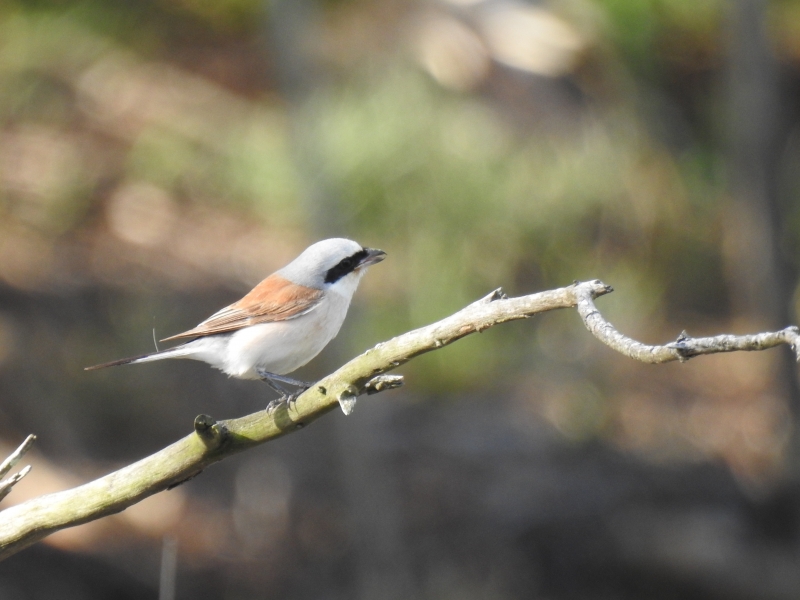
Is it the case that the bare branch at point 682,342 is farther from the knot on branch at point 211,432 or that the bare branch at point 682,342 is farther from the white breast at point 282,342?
the white breast at point 282,342

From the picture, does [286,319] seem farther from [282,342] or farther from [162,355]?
[162,355]

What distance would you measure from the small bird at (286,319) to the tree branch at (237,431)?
0.77m

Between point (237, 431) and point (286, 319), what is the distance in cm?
88

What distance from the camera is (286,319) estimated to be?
9.47 ft

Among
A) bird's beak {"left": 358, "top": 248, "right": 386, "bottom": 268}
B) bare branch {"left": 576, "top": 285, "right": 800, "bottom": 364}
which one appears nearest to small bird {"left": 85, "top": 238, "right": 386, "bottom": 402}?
bird's beak {"left": 358, "top": 248, "right": 386, "bottom": 268}

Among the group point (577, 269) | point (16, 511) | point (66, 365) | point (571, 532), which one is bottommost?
point (16, 511)

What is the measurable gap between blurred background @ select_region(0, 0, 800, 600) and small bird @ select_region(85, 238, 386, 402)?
2.34 meters

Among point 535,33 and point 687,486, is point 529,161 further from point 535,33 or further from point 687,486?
point 687,486

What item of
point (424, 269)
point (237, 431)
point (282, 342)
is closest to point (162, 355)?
point (282, 342)

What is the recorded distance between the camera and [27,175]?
7055 mm

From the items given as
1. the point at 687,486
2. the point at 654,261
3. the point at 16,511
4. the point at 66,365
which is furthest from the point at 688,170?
the point at 16,511

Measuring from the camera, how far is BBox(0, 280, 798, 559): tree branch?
1.68 meters

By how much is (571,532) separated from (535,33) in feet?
16.8

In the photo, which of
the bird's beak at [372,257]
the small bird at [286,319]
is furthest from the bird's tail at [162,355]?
the bird's beak at [372,257]
